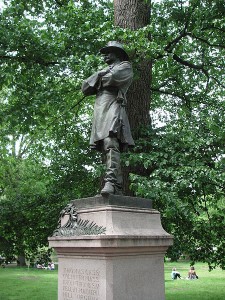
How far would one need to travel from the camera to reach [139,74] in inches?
432

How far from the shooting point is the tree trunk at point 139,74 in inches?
436

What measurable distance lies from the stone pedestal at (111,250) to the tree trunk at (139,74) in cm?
468

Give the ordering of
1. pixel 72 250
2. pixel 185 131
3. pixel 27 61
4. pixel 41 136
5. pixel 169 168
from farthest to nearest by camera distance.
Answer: pixel 41 136 < pixel 27 61 < pixel 185 131 < pixel 169 168 < pixel 72 250

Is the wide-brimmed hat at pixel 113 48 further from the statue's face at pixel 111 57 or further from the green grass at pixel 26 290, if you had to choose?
the green grass at pixel 26 290

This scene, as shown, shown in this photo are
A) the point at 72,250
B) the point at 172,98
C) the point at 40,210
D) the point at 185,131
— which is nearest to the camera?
the point at 72,250

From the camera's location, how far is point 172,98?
1555 centimetres

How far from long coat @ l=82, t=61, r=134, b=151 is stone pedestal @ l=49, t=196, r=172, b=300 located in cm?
96

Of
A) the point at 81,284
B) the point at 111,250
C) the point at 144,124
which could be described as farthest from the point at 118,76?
the point at 144,124

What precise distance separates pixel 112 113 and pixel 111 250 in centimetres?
204

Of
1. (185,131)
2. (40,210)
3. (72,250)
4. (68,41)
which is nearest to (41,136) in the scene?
(40,210)

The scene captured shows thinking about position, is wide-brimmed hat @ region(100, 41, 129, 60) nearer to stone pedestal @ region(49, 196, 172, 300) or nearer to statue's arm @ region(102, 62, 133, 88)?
statue's arm @ region(102, 62, 133, 88)

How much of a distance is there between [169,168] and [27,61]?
16.5 ft

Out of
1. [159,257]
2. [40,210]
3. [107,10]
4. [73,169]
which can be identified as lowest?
[159,257]

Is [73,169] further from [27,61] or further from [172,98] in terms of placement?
[172,98]
